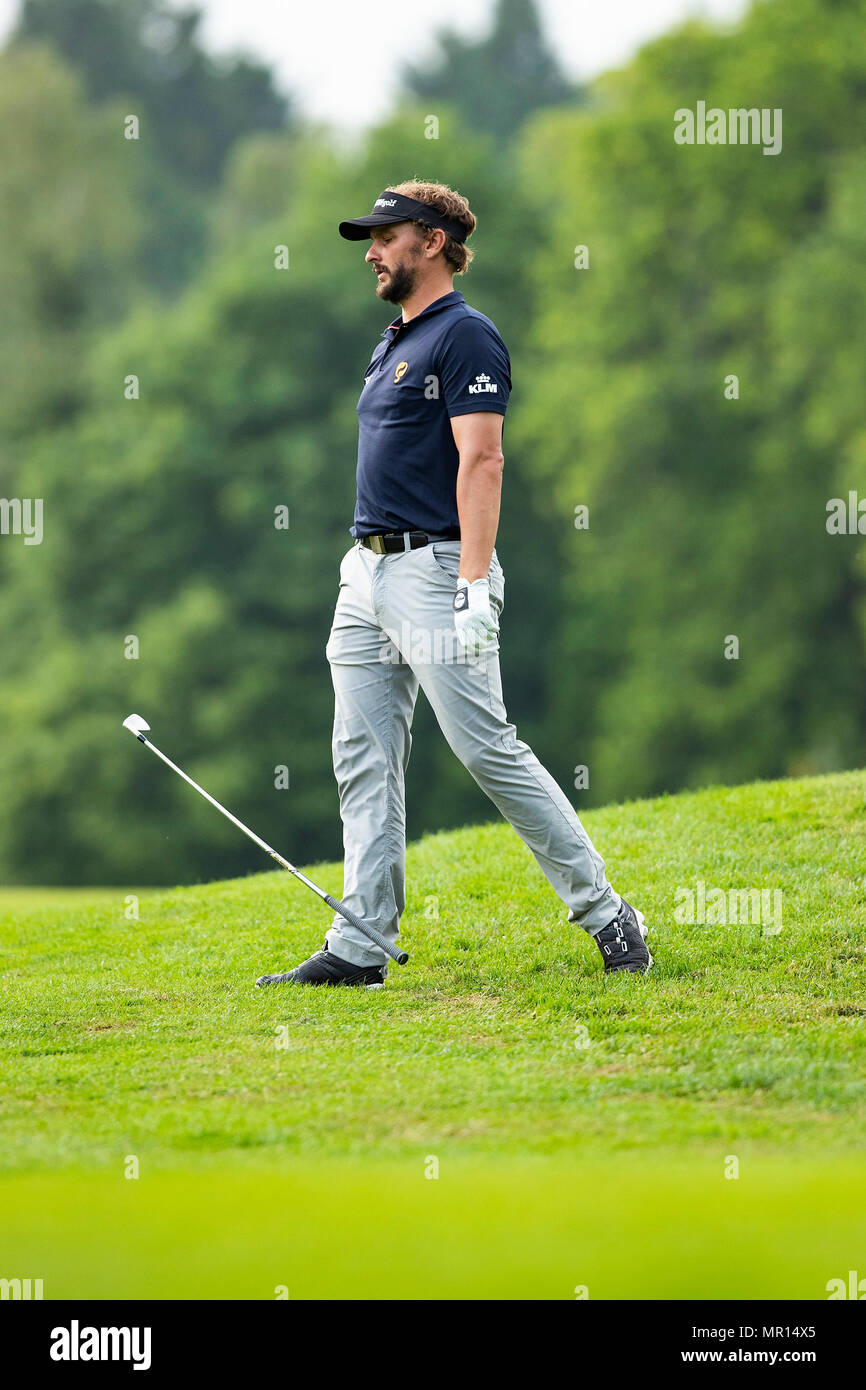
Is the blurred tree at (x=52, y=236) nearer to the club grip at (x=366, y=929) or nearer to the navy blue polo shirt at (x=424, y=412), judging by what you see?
the navy blue polo shirt at (x=424, y=412)

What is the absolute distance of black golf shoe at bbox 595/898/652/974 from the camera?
18.8 ft

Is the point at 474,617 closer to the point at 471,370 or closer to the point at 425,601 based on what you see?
the point at 425,601

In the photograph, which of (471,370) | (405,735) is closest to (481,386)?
(471,370)

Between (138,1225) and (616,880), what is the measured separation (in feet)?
13.2

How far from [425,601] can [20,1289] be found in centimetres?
284

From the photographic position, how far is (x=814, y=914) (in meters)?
6.49

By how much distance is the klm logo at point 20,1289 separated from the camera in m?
3.34

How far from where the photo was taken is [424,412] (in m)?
5.70

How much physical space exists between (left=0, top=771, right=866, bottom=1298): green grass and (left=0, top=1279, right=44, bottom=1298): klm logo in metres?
0.04
